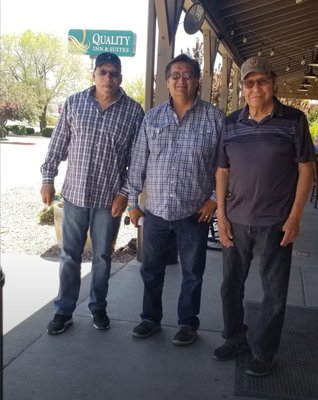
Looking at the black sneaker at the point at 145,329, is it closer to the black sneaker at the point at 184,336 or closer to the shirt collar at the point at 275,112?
the black sneaker at the point at 184,336

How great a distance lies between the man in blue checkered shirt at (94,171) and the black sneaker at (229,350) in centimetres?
87

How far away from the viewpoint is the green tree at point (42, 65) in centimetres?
4731

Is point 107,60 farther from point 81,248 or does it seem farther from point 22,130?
point 22,130

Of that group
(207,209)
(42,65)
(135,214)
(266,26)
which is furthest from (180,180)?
(42,65)

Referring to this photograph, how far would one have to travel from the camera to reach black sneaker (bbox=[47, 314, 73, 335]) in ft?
11.6

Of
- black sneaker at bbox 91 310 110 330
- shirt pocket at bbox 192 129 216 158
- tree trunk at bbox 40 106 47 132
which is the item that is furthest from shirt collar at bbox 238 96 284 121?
tree trunk at bbox 40 106 47 132

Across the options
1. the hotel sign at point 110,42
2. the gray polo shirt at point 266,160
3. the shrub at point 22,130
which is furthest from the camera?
the shrub at point 22,130

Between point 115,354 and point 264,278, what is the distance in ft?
3.56

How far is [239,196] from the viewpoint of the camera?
302 cm

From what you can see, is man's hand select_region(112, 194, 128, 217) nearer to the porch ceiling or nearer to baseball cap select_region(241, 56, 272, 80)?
baseball cap select_region(241, 56, 272, 80)

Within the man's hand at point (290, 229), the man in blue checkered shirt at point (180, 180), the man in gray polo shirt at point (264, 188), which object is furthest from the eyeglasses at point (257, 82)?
the man's hand at point (290, 229)

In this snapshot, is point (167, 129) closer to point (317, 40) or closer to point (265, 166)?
point (265, 166)

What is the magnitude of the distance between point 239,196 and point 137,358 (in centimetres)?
123

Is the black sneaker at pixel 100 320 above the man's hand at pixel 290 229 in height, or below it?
below
